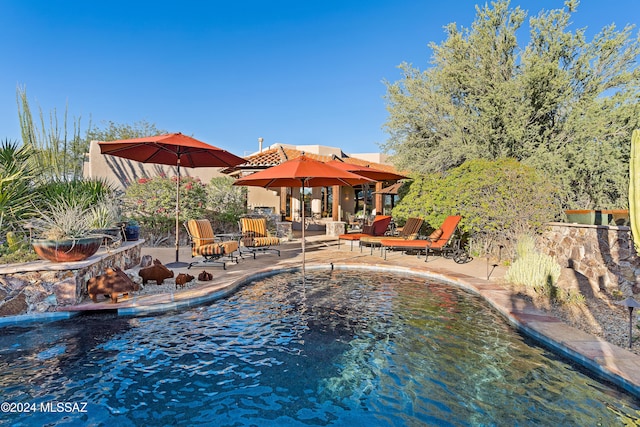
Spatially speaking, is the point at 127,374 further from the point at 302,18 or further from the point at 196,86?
the point at 196,86

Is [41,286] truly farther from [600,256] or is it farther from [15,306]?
[600,256]

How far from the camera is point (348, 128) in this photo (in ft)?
82.6

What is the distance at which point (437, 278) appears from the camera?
8023mm

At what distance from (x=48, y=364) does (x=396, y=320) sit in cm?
439

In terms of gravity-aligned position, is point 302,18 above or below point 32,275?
above

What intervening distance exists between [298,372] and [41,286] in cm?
422

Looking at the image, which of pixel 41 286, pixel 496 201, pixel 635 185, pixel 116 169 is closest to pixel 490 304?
pixel 635 185

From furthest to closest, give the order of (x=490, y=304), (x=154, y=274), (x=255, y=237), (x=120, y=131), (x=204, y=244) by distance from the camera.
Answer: (x=120, y=131) → (x=255, y=237) → (x=204, y=244) → (x=154, y=274) → (x=490, y=304)

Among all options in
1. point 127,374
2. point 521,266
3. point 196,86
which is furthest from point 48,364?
point 196,86

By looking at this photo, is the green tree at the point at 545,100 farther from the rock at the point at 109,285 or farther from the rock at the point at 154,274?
the rock at the point at 109,285

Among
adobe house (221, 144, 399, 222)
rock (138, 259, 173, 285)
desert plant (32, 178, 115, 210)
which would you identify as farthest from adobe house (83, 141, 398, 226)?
rock (138, 259, 173, 285)

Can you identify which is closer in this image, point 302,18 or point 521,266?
point 521,266

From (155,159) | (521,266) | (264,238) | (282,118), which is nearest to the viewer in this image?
(521,266)

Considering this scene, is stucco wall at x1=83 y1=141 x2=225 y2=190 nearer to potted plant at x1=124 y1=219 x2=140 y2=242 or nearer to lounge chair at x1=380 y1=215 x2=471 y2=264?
potted plant at x1=124 y1=219 x2=140 y2=242
